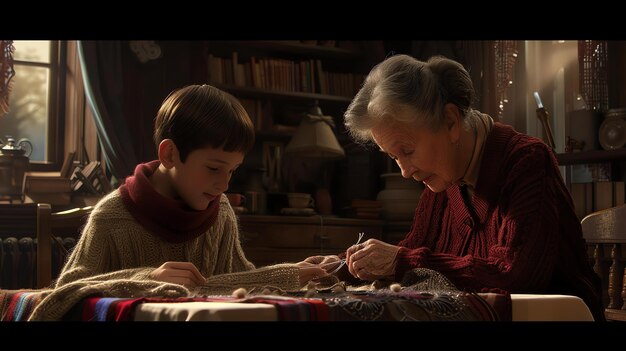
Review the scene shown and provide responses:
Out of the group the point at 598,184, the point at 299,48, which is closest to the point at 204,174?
the point at 598,184

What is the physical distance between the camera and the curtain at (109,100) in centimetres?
475

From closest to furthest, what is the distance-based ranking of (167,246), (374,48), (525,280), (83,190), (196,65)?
(525,280) → (167,246) → (83,190) → (196,65) → (374,48)

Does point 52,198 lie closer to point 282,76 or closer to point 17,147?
point 17,147

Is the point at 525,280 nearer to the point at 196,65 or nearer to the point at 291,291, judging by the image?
the point at 291,291

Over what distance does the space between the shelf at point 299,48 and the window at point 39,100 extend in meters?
1.12

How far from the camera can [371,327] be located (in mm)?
1209

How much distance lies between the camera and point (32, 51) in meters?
4.89

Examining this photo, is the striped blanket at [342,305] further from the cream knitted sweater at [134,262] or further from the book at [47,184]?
the book at [47,184]

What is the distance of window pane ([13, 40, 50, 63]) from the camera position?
483 cm

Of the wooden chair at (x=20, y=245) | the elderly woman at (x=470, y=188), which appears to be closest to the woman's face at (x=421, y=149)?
the elderly woman at (x=470, y=188)

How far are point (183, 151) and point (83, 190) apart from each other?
2994 millimetres

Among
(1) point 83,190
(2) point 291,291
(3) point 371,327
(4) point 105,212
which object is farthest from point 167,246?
(1) point 83,190

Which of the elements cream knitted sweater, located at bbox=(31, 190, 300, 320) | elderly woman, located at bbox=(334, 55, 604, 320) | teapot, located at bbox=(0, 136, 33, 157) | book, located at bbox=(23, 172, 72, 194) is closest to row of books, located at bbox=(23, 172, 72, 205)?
book, located at bbox=(23, 172, 72, 194)

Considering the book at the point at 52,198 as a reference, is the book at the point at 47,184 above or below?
above
